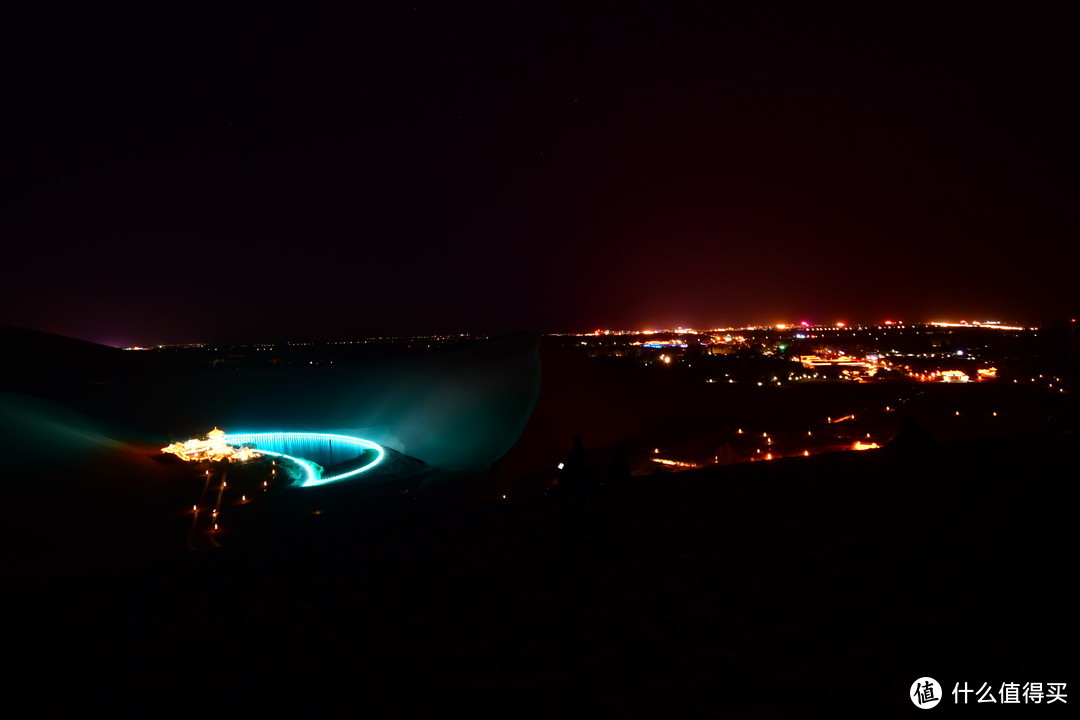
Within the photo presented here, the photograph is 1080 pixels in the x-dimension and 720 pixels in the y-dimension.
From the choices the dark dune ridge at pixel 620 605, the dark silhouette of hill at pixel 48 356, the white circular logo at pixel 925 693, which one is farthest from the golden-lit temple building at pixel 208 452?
the dark silhouette of hill at pixel 48 356

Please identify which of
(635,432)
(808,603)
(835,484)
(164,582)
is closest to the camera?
(808,603)

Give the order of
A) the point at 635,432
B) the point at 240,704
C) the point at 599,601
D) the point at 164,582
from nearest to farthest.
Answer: the point at 240,704
the point at 599,601
the point at 164,582
the point at 635,432

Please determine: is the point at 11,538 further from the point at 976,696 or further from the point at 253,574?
the point at 976,696

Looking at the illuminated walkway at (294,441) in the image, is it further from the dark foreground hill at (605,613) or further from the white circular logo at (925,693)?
the white circular logo at (925,693)

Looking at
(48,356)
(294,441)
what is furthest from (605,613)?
(48,356)

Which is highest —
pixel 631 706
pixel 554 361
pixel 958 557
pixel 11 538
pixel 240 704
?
pixel 554 361

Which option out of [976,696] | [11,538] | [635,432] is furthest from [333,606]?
[635,432]

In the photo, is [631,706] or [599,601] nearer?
[631,706]

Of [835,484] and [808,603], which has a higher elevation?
[835,484]
